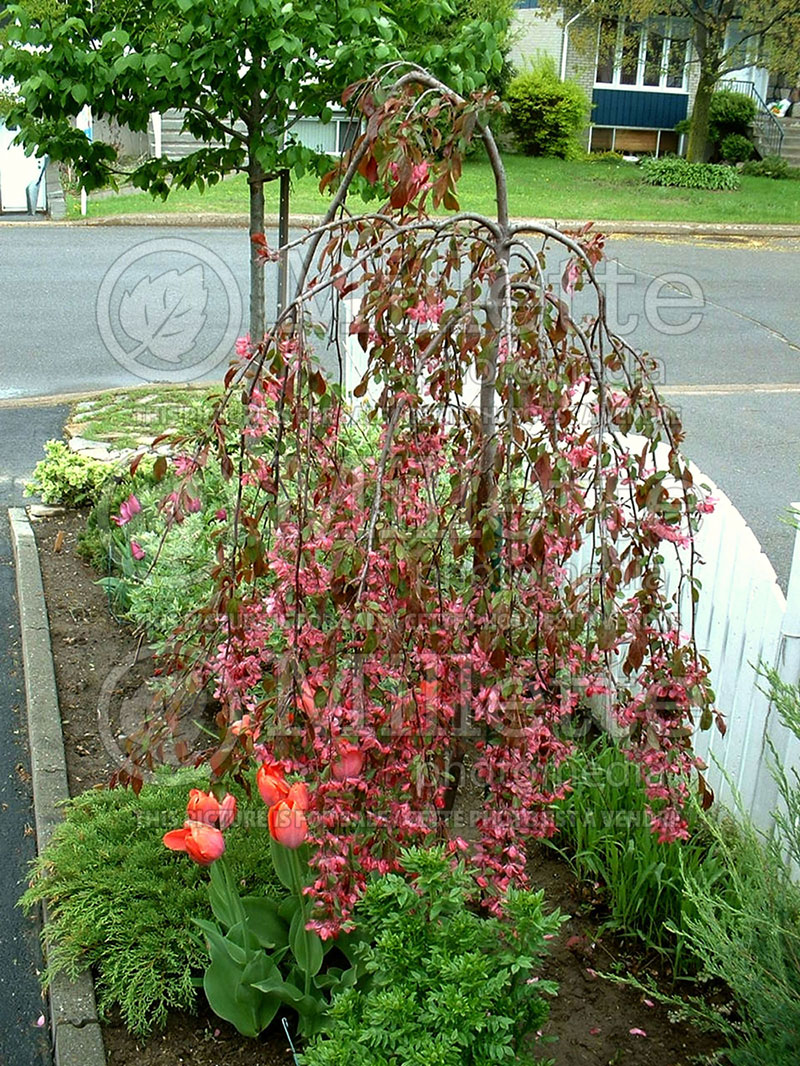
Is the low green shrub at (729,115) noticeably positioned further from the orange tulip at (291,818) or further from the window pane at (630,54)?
the orange tulip at (291,818)

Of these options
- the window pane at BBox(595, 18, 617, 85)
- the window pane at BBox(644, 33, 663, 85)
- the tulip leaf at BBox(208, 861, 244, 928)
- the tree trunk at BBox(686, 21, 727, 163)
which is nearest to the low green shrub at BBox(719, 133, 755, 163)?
the tree trunk at BBox(686, 21, 727, 163)

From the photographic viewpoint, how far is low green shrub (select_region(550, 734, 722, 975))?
118 inches

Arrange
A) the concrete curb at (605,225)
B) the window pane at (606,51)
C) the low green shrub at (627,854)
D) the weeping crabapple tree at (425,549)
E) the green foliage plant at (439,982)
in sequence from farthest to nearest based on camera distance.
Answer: the window pane at (606,51)
the concrete curb at (605,225)
the low green shrub at (627,854)
the weeping crabapple tree at (425,549)
the green foliage plant at (439,982)

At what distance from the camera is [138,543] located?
4.71 meters

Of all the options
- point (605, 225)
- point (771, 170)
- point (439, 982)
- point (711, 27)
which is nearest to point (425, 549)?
point (439, 982)

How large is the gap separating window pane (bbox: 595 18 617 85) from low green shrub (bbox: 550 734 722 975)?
24.9 metres

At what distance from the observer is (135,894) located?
3.01m

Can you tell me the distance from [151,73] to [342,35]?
0.84 metres

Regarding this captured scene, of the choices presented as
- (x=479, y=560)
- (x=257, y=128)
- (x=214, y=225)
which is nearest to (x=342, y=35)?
(x=257, y=128)

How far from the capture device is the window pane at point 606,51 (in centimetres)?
2530

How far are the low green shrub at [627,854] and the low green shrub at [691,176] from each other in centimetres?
2152

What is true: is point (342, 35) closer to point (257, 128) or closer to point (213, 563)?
point (257, 128)

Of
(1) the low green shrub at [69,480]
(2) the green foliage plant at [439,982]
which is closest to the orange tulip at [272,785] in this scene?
(2) the green foliage plant at [439,982]

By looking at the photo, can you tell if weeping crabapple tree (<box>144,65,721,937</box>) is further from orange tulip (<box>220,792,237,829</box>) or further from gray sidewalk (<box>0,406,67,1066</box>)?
gray sidewalk (<box>0,406,67,1066</box>)
